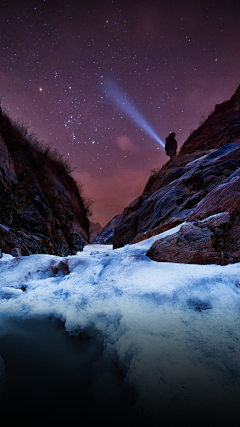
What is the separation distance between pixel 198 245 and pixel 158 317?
2.26 m

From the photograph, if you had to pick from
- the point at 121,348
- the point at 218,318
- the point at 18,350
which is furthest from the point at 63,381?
the point at 218,318

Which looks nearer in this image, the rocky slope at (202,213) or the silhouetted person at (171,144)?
the rocky slope at (202,213)

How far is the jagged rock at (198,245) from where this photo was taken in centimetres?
359

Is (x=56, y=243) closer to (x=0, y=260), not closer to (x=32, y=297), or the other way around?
(x=0, y=260)

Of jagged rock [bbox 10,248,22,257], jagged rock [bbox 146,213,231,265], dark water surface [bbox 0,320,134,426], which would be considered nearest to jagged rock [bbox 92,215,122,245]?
jagged rock [bbox 10,248,22,257]

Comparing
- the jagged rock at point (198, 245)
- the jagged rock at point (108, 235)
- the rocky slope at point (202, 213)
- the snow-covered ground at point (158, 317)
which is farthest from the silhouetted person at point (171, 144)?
the snow-covered ground at point (158, 317)

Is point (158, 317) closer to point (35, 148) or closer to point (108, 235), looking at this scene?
point (35, 148)

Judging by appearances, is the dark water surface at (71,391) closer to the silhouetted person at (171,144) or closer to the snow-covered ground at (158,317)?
the snow-covered ground at (158,317)

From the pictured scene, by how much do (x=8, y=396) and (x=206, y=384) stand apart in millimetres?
1861

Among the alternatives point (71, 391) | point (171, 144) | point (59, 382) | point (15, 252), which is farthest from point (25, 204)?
point (171, 144)

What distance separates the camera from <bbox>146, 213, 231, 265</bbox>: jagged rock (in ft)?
11.8

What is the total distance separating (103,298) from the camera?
3.13 meters

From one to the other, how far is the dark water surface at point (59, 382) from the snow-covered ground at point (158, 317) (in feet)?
0.55

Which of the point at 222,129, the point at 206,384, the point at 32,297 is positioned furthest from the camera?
the point at 222,129
